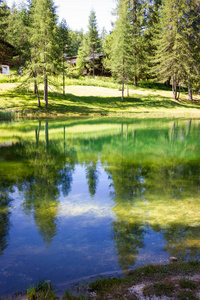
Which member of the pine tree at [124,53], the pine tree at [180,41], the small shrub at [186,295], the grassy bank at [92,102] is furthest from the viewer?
the pine tree at [180,41]

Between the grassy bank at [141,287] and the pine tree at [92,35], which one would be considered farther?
the pine tree at [92,35]

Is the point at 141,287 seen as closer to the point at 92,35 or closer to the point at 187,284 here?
the point at 187,284

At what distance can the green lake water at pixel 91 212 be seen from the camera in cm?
530

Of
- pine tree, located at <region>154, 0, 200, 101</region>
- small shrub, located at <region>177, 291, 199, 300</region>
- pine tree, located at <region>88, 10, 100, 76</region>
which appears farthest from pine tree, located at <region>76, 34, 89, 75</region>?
small shrub, located at <region>177, 291, 199, 300</region>

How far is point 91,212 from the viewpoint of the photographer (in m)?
7.87

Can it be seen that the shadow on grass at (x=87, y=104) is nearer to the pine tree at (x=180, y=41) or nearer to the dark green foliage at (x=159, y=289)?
the pine tree at (x=180, y=41)

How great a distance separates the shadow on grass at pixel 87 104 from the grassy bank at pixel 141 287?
1278 inches

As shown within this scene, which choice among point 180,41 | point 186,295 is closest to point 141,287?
point 186,295

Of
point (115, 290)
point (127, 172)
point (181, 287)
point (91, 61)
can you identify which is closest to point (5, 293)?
point (115, 290)

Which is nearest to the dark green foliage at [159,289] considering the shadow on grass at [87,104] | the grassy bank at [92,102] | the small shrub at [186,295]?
the small shrub at [186,295]

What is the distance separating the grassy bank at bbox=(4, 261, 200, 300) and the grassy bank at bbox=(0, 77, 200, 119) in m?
31.3

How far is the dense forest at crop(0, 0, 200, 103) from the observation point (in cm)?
3509

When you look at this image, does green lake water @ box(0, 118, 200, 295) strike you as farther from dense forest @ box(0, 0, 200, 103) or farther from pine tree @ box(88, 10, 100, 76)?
pine tree @ box(88, 10, 100, 76)

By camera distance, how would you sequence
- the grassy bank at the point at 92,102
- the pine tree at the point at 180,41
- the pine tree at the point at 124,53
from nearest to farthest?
the grassy bank at the point at 92,102 < the pine tree at the point at 124,53 < the pine tree at the point at 180,41
